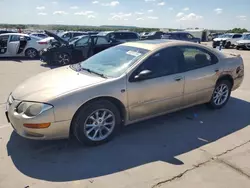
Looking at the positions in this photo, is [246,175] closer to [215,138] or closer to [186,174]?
[186,174]

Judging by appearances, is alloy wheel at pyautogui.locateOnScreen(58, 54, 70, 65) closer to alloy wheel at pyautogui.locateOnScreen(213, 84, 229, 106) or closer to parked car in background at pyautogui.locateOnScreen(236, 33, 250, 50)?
alloy wheel at pyautogui.locateOnScreen(213, 84, 229, 106)

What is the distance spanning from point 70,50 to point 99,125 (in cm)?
848

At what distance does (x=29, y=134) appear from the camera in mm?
3312

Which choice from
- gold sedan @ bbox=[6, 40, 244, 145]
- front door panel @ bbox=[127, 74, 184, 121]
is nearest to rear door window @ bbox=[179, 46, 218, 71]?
gold sedan @ bbox=[6, 40, 244, 145]

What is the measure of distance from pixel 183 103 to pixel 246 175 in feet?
5.64

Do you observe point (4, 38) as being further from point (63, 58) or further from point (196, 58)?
point (196, 58)

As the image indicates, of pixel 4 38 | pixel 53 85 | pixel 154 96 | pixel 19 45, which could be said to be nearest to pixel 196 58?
pixel 154 96

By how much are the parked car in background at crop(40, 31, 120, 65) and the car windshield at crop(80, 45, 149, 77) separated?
7.12 m

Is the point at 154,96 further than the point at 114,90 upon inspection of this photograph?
Yes

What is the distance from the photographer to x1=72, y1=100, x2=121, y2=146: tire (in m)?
3.44

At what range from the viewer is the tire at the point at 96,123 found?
11.3 feet

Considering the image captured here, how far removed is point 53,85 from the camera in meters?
3.60

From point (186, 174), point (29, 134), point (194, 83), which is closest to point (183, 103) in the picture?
point (194, 83)

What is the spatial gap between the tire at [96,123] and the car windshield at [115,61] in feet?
1.80
